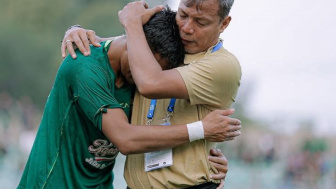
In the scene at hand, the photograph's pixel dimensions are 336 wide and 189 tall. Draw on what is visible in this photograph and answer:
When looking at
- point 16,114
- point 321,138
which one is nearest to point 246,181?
point 321,138

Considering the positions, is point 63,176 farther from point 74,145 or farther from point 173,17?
point 173,17

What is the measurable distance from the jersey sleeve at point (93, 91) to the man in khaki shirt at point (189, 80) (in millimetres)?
184

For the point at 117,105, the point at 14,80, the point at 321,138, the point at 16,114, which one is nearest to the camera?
the point at 117,105

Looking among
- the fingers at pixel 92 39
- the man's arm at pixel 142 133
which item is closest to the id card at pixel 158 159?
the man's arm at pixel 142 133

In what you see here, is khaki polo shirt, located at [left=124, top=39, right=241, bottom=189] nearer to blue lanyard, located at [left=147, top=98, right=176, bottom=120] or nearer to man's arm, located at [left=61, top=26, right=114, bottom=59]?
blue lanyard, located at [left=147, top=98, right=176, bottom=120]

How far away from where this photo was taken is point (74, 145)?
4.33 metres

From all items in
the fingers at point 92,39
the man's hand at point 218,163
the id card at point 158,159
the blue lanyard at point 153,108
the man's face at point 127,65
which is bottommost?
the man's hand at point 218,163

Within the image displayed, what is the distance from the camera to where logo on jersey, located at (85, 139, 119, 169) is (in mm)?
4363

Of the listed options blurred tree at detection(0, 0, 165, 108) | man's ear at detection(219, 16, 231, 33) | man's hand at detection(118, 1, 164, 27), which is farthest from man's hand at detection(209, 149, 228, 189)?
blurred tree at detection(0, 0, 165, 108)

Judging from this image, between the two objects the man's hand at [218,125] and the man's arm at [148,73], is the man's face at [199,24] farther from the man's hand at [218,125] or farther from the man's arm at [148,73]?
the man's hand at [218,125]

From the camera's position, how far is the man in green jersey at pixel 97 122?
13.5 feet

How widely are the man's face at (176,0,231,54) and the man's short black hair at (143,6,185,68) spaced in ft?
0.15

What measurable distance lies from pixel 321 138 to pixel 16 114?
7.46m

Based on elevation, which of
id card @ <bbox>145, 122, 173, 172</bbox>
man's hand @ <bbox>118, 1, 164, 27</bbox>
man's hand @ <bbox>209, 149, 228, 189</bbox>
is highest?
man's hand @ <bbox>118, 1, 164, 27</bbox>
